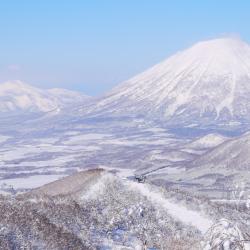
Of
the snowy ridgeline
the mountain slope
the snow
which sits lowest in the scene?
the mountain slope

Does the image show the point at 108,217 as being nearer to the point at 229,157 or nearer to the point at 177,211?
the point at 177,211

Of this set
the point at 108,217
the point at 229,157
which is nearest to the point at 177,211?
the point at 108,217

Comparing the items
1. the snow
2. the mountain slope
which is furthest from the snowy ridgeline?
the mountain slope

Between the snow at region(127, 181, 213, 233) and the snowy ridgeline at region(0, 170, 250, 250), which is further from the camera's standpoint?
the snow at region(127, 181, 213, 233)

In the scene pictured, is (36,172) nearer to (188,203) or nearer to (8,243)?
(188,203)

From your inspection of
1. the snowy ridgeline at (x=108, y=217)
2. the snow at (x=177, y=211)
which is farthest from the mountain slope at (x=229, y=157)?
the snowy ridgeline at (x=108, y=217)

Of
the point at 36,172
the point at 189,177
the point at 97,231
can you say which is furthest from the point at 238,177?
the point at 97,231

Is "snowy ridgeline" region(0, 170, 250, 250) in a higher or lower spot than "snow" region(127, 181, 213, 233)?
higher

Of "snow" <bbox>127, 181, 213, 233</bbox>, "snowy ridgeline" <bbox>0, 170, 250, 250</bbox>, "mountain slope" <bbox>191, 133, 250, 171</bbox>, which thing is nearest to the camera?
"snowy ridgeline" <bbox>0, 170, 250, 250</bbox>

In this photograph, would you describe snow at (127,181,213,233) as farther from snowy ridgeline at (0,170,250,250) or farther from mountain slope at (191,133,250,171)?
mountain slope at (191,133,250,171)

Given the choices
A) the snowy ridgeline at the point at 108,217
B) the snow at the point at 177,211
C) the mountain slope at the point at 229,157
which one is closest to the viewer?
the snowy ridgeline at the point at 108,217

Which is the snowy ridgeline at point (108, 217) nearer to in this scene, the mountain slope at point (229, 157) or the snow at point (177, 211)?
the snow at point (177, 211)
